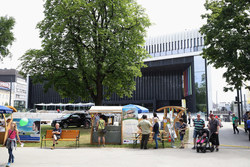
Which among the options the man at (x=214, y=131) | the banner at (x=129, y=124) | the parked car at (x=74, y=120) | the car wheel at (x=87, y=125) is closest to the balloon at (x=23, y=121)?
the banner at (x=129, y=124)

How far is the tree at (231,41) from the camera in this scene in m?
19.1

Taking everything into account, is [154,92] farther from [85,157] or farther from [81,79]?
[85,157]

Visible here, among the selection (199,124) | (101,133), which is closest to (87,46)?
(101,133)

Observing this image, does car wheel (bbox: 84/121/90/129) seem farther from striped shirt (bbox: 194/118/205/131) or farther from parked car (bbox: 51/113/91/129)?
striped shirt (bbox: 194/118/205/131)

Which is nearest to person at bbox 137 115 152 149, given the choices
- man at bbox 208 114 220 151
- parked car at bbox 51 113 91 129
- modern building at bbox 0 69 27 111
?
man at bbox 208 114 220 151

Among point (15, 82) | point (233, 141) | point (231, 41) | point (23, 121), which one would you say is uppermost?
point (15, 82)

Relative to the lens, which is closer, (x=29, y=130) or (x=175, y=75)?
(x=29, y=130)

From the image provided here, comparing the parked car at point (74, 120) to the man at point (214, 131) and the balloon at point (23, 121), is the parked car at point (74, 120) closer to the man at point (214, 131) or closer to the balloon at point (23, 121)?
the balloon at point (23, 121)

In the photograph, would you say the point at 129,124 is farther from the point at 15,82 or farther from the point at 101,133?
the point at 15,82

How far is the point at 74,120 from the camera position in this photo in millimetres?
26562

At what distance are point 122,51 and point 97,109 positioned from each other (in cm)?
1055

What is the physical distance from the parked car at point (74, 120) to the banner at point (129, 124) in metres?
12.3

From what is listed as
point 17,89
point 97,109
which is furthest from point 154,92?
point 17,89

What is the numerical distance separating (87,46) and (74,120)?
8.30 meters
